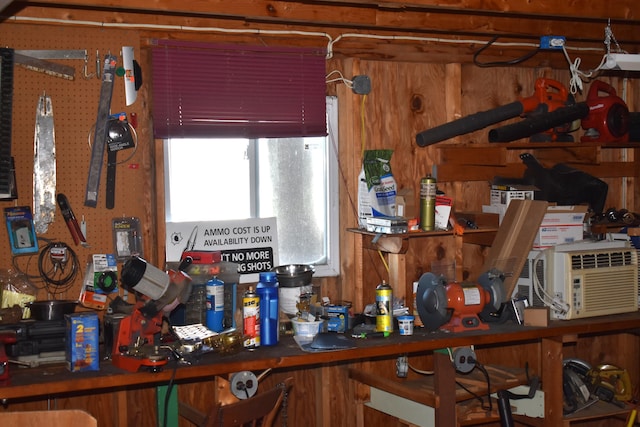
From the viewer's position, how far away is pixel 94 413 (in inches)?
141

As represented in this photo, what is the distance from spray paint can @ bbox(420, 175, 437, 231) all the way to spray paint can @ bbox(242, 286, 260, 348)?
939mm

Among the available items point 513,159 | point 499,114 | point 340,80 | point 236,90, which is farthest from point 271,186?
point 513,159

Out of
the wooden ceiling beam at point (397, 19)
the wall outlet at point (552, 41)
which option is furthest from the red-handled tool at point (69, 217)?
the wall outlet at point (552, 41)

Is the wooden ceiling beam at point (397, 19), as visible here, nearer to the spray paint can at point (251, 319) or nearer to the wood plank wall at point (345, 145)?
the wood plank wall at point (345, 145)

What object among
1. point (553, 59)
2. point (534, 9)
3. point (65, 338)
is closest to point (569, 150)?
point (553, 59)

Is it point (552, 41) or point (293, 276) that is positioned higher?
point (552, 41)

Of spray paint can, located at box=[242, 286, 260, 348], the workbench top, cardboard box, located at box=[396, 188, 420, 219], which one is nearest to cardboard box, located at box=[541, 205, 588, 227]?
the workbench top

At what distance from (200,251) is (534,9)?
5.92ft

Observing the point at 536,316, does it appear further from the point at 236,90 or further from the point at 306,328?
the point at 236,90

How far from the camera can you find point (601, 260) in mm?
3861

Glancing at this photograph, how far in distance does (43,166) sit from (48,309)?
616 mm

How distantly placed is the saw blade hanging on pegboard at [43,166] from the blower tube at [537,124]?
2089mm

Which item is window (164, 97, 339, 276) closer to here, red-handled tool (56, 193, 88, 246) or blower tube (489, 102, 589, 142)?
red-handled tool (56, 193, 88, 246)

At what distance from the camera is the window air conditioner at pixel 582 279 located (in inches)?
149
